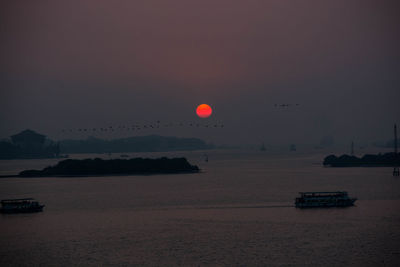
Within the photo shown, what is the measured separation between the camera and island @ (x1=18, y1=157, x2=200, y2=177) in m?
91.1

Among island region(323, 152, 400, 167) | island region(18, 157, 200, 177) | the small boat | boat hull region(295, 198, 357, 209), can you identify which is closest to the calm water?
boat hull region(295, 198, 357, 209)

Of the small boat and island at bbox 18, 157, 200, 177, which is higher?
island at bbox 18, 157, 200, 177

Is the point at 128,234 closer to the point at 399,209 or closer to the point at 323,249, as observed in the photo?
the point at 323,249

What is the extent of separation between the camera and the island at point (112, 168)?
91062mm

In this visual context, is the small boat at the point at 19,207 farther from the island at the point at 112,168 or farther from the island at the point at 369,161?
the island at the point at 369,161

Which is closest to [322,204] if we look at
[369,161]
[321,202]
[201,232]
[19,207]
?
[321,202]

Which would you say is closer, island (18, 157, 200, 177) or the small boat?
the small boat

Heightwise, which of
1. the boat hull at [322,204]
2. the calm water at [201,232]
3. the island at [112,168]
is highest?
the island at [112,168]

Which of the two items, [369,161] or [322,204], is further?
[369,161]

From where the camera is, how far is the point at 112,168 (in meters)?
94.2

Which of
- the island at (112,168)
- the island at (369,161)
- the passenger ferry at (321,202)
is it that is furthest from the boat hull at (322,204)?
the island at (369,161)

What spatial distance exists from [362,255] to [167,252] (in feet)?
35.4

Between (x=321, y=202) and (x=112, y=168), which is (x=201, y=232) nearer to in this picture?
(x=321, y=202)

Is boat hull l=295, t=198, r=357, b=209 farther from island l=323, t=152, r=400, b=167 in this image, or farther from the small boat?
island l=323, t=152, r=400, b=167
